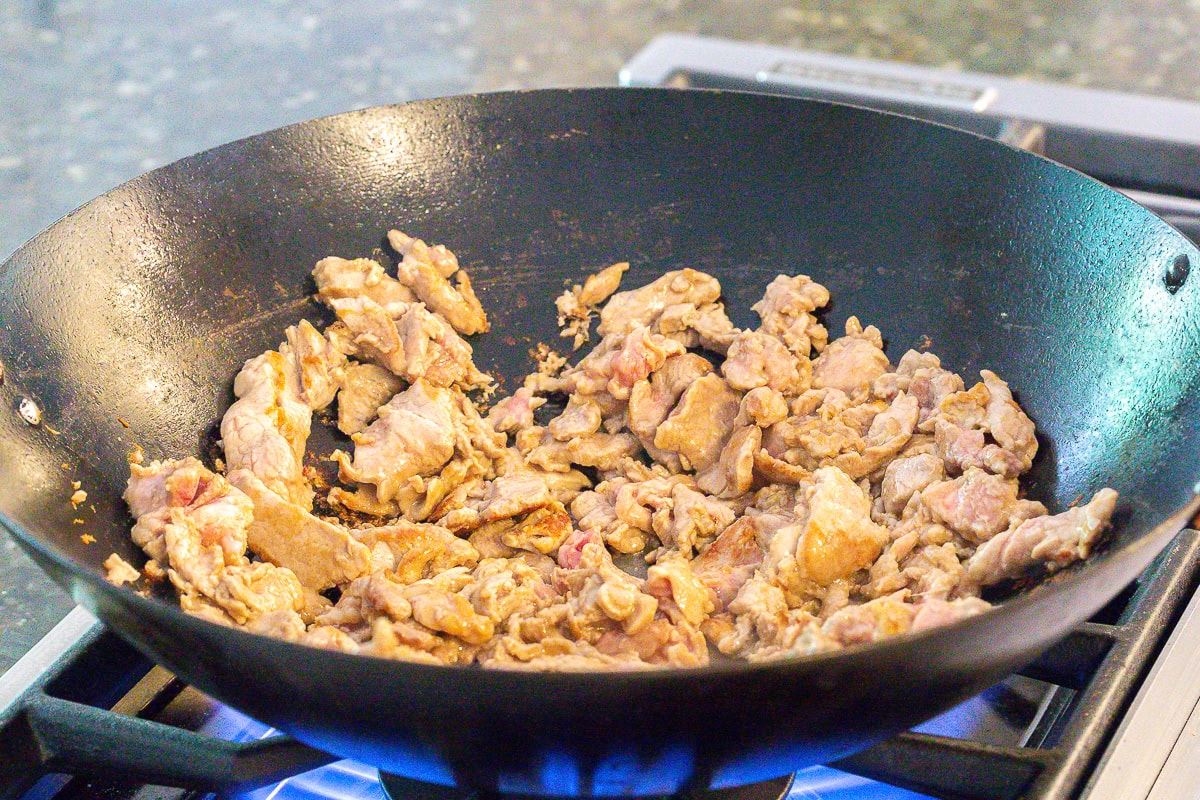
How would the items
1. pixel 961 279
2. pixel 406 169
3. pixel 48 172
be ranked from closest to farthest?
pixel 961 279, pixel 406 169, pixel 48 172

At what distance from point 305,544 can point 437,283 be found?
58cm

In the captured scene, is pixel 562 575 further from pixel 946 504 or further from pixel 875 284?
pixel 875 284

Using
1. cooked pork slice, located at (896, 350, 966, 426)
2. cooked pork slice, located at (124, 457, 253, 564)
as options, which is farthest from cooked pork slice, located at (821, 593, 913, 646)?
cooked pork slice, located at (124, 457, 253, 564)

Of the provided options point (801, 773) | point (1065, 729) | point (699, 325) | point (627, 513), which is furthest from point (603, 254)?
point (1065, 729)

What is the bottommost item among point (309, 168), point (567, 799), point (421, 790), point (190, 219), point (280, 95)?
point (421, 790)

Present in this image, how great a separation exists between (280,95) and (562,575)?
2.35 meters

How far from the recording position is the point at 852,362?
1.90 m

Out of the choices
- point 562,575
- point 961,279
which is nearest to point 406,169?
point 562,575

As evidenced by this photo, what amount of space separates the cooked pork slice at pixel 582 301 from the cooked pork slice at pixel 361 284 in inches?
10.9

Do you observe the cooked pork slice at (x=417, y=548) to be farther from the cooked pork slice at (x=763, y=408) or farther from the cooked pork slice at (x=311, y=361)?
the cooked pork slice at (x=763, y=408)

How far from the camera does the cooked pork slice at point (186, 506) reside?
1497 mm

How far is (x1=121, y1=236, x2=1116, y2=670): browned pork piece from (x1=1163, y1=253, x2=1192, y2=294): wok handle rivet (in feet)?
0.93

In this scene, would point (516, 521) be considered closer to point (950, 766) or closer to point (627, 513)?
point (627, 513)

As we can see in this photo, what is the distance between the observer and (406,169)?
6.61ft
